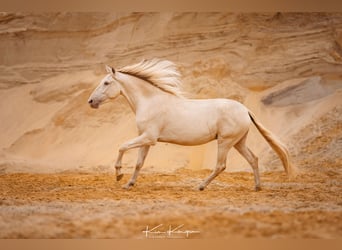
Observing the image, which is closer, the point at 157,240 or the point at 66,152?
the point at 157,240

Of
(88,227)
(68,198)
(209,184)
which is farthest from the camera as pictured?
(209,184)

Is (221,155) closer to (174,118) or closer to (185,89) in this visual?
(174,118)

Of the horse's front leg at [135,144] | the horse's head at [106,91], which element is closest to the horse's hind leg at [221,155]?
the horse's front leg at [135,144]

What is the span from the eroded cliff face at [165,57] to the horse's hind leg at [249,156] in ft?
1.02

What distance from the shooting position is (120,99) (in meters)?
5.12

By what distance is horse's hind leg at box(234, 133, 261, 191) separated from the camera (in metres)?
4.49

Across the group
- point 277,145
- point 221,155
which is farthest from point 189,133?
point 277,145

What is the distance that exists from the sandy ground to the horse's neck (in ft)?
2.40

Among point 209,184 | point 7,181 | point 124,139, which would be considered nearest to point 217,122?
point 209,184

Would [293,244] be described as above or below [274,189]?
below

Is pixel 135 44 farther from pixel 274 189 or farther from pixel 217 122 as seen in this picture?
pixel 274 189

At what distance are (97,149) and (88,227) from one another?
3.44ft

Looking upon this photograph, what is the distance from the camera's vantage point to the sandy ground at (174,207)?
155 inches
